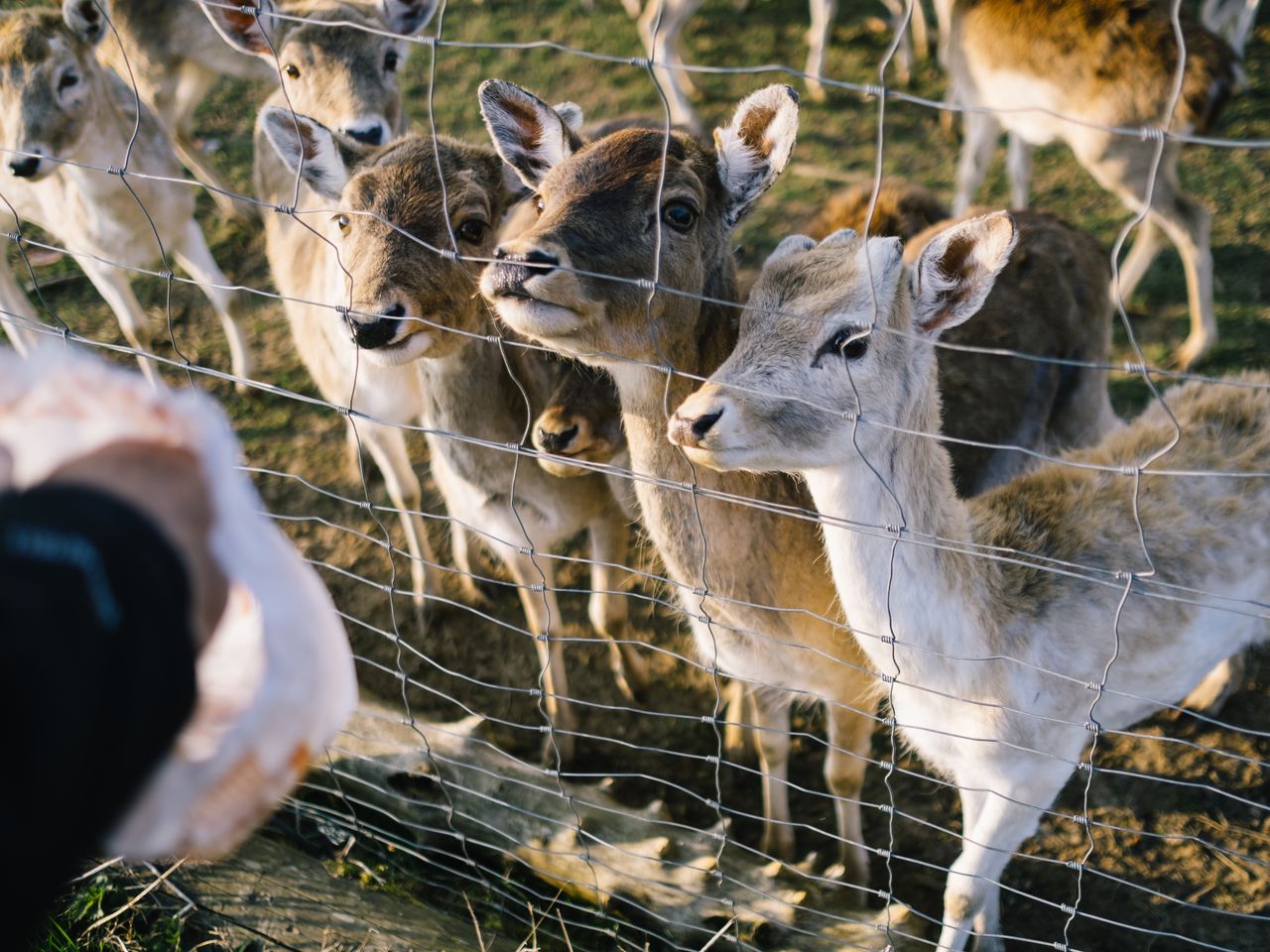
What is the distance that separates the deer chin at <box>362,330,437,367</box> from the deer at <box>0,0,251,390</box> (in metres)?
1.74

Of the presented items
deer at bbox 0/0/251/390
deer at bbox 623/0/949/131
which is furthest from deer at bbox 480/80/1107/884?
deer at bbox 623/0/949/131

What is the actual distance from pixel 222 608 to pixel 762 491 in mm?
1929

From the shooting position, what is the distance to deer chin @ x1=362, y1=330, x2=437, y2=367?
2.84 metres

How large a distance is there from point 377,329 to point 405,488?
1.74 meters

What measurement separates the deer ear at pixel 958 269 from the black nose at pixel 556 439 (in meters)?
1.10

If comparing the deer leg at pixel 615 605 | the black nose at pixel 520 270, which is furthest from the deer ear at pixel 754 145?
the deer leg at pixel 615 605

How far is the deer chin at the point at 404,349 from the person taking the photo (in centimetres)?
284

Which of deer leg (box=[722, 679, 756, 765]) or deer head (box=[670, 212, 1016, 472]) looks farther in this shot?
deer leg (box=[722, 679, 756, 765])

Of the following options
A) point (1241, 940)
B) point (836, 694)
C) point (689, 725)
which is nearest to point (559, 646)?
point (689, 725)

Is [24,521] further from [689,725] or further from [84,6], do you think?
[84,6]

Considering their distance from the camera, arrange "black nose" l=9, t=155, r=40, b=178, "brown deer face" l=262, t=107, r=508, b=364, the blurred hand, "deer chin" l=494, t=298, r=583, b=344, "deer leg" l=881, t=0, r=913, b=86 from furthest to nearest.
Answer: "deer leg" l=881, t=0, r=913, b=86 < "black nose" l=9, t=155, r=40, b=178 < "brown deer face" l=262, t=107, r=508, b=364 < "deer chin" l=494, t=298, r=583, b=344 < the blurred hand

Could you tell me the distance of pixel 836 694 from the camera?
10.0 feet

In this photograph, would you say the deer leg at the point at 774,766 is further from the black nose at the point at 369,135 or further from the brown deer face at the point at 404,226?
the black nose at the point at 369,135

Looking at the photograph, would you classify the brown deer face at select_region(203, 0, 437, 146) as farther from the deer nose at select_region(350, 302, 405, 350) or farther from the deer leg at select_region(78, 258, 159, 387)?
the deer nose at select_region(350, 302, 405, 350)
